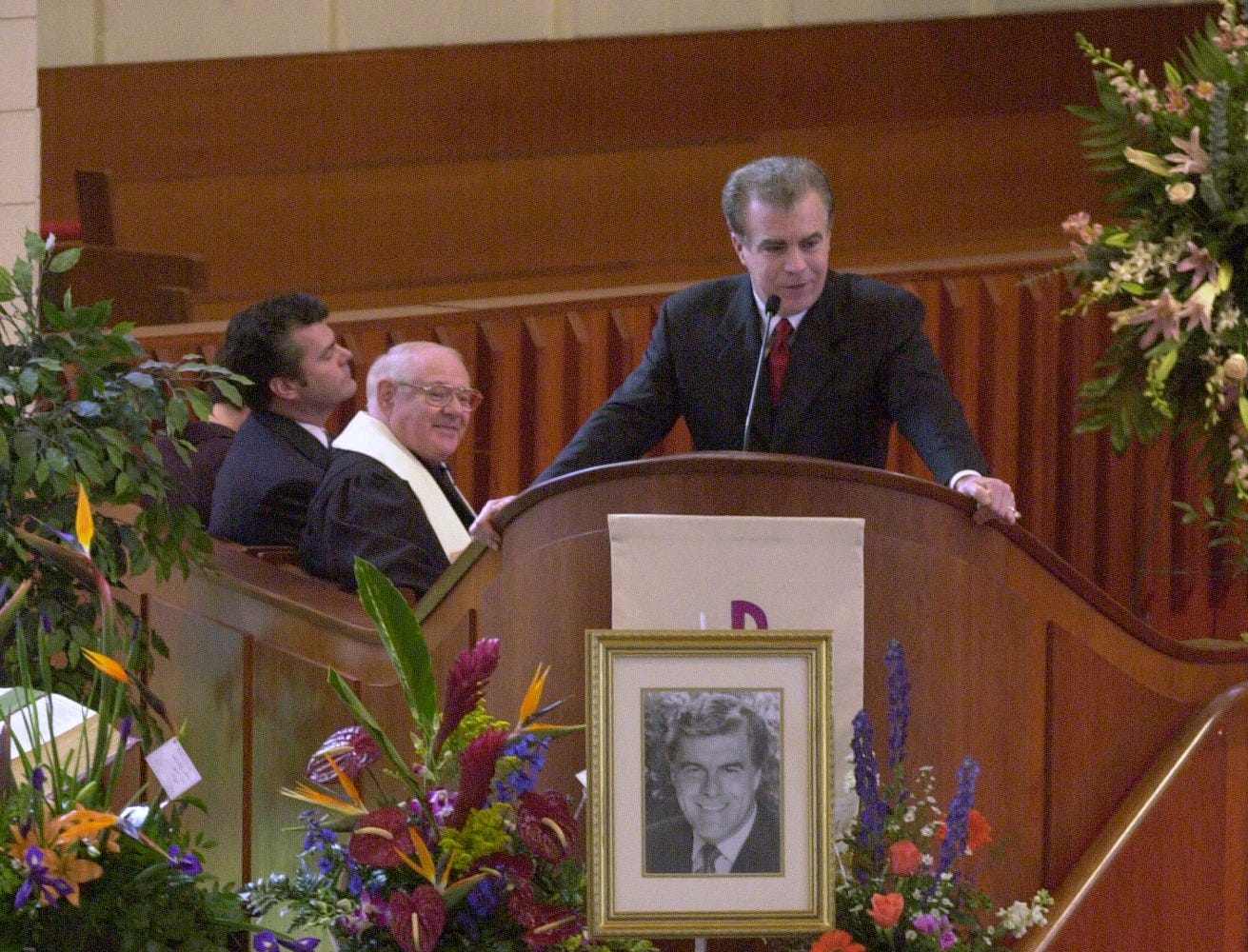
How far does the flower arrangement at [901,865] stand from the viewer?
2.36 m

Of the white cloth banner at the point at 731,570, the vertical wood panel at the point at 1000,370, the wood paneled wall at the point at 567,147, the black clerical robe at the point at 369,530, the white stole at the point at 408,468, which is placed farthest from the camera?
the vertical wood panel at the point at 1000,370

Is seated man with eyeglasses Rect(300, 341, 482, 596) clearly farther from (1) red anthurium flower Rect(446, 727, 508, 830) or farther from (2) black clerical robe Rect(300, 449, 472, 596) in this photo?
(1) red anthurium flower Rect(446, 727, 508, 830)

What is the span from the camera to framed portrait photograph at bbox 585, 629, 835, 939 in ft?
7.23

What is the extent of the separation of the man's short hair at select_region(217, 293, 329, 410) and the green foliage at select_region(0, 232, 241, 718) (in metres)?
1.12

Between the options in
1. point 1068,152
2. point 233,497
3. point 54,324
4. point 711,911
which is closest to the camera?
point 711,911

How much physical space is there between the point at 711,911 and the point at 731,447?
127 cm

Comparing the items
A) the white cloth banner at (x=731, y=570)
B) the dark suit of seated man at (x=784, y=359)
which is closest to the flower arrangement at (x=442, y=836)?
the white cloth banner at (x=731, y=570)

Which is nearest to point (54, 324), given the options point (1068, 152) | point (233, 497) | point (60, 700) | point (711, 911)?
point (60, 700)

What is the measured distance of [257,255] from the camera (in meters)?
6.16

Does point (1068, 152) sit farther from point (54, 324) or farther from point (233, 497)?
point (54, 324)

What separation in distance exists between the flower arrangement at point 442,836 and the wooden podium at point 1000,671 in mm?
324

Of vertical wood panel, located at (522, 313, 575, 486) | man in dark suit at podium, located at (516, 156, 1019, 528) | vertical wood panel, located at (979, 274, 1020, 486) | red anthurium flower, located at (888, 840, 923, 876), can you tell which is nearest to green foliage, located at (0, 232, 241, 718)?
man in dark suit at podium, located at (516, 156, 1019, 528)

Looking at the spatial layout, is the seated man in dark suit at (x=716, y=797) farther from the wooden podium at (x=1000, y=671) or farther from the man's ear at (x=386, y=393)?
the man's ear at (x=386, y=393)

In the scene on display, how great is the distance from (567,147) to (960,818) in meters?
4.62
